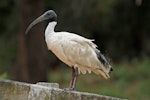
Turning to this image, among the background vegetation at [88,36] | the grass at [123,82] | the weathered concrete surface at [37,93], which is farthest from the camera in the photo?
the background vegetation at [88,36]

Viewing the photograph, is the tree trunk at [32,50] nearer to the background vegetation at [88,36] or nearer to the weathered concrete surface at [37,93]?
the background vegetation at [88,36]

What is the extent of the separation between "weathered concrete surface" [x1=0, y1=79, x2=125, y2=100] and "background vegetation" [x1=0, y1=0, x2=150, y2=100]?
839 centimetres

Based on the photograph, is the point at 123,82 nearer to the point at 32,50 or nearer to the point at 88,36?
→ the point at 32,50

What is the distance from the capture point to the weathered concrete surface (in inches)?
205

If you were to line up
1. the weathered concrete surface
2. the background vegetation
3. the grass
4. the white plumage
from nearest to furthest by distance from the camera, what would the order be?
the weathered concrete surface → the white plumage → the grass → the background vegetation

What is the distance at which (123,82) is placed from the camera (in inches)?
672

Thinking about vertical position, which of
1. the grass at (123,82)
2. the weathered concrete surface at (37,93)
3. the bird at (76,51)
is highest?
the grass at (123,82)

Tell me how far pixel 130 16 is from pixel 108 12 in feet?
5.31

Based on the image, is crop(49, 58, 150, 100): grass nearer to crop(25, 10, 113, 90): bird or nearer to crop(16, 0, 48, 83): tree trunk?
crop(16, 0, 48, 83): tree trunk

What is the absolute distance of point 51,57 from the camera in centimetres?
2341

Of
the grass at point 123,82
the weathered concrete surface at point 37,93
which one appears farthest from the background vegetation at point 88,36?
the weathered concrete surface at point 37,93

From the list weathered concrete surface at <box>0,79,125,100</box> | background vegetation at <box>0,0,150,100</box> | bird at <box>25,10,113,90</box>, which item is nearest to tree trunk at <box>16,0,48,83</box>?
background vegetation at <box>0,0,150,100</box>

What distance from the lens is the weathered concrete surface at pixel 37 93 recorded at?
521 cm

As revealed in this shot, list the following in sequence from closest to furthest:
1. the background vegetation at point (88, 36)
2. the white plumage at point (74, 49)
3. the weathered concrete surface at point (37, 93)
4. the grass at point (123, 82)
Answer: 1. the weathered concrete surface at point (37, 93)
2. the white plumage at point (74, 49)
3. the grass at point (123, 82)
4. the background vegetation at point (88, 36)
